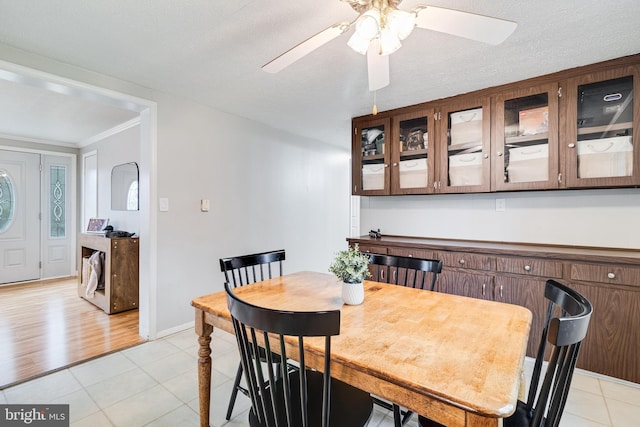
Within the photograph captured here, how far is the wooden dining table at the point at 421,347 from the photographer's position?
762mm

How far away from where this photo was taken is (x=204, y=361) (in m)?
1.45

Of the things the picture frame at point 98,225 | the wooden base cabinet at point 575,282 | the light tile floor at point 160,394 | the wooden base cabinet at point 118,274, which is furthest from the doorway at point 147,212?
the wooden base cabinet at point 575,282

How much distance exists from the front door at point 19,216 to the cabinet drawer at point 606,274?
681cm

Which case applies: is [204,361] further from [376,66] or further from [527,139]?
[527,139]

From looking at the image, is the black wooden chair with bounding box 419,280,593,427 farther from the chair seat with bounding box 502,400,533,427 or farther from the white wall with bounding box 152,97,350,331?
the white wall with bounding box 152,97,350,331

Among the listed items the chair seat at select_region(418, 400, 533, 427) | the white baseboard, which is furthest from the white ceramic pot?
the white baseboard

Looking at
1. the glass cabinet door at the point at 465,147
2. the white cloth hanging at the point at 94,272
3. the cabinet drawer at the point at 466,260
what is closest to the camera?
the cabinet drawer at the point at 466,260

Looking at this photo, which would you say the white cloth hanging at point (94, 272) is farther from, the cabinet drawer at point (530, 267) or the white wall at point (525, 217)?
the cabinet drawer at point (530, 267)

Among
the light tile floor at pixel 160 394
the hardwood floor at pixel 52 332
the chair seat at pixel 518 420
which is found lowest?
the light tile floor at pixel 160 394

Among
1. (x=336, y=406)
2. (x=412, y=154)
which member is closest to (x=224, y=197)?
(x=412, y=154)

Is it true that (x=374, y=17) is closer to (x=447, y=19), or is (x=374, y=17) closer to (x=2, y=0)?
(x=447, y=19)

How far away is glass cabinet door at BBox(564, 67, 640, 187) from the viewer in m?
2.07

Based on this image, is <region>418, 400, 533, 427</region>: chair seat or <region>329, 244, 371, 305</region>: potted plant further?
<region>329, 244, 371, 305</region>: potted plant

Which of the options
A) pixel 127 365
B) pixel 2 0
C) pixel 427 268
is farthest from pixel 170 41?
pixel 127 365
